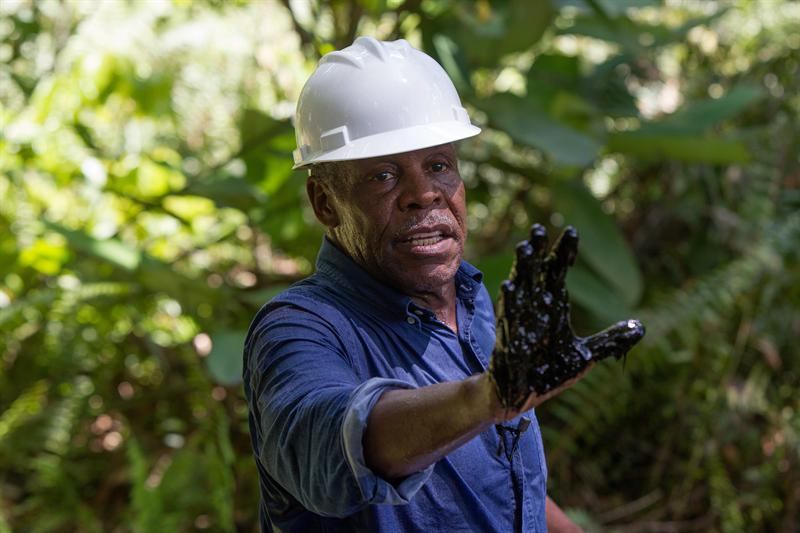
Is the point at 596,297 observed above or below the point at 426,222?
below

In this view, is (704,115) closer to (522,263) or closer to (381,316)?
(381,316)

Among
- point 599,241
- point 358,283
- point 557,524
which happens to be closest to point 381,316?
point 358,283

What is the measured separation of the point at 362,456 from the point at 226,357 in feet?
6.89

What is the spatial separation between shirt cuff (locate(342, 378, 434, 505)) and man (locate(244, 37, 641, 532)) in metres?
0.01

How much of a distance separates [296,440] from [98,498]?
2859 mm

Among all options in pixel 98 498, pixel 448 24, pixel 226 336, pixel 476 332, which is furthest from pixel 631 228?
pixel 476 332

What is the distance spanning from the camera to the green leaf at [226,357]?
289 centimetres

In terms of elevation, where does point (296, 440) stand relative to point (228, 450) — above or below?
above

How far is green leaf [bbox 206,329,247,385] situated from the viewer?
2891 millimetres

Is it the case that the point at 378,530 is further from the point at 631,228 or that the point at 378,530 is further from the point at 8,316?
the point at 631,228

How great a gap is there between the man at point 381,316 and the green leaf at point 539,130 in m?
1.78

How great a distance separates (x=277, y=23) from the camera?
18.2 feet

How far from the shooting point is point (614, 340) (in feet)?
3.28

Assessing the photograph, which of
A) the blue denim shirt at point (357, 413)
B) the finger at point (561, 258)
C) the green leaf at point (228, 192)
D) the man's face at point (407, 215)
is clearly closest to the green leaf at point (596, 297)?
the green leaf at point (228, 192)
